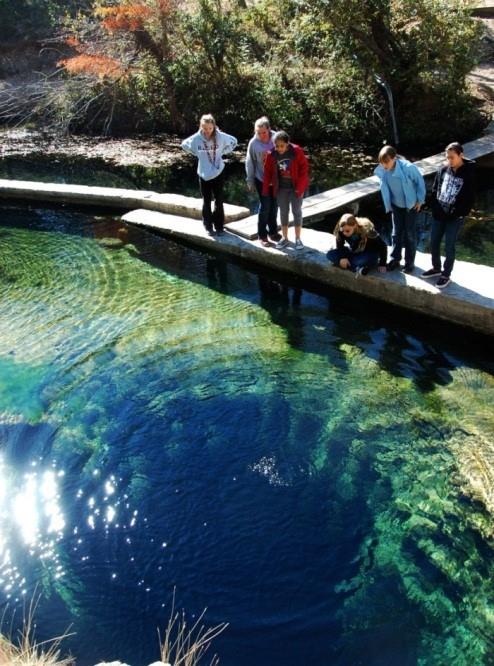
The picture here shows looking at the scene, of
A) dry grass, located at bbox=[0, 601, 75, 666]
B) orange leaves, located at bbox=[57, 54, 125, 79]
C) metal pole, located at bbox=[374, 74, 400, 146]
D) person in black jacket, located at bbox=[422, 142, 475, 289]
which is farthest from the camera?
orange leaves, located at bbox=[57, 54, 125, 79]

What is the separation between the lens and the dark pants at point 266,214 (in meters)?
7.06

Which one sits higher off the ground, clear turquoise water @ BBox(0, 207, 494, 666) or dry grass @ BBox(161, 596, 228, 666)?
clear turquoise water @ BBox(0, 207, 494, 666)

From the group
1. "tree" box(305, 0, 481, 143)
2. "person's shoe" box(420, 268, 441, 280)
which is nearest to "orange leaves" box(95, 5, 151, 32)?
"tree" box(305, 0, 481, 143)

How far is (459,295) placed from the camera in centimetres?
605

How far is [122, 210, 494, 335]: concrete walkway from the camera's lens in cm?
601

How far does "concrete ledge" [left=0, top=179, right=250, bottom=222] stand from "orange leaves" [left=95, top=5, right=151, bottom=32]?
449 cm

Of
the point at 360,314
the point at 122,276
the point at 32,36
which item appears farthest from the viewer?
the point at 32,36

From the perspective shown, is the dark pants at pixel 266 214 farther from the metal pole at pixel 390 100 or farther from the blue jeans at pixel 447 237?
the metal pole at pixel 390 100

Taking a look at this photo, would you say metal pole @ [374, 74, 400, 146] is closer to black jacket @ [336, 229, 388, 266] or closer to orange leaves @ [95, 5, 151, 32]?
orange leaves @ [95, 5, 151, 32]

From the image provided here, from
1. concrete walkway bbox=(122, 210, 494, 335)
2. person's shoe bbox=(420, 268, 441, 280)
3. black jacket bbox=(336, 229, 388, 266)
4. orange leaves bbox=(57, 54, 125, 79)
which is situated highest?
orange leaves bbox=(57, 54, 125, 79)

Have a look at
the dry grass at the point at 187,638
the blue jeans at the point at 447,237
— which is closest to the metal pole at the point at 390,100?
the blue jeans at the point at 447,237

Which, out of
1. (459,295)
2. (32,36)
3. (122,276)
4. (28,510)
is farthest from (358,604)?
(32,36)

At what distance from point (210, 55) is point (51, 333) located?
918cm

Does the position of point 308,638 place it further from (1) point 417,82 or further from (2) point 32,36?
(2) point 32,36
